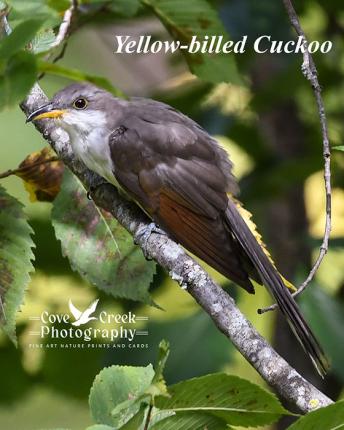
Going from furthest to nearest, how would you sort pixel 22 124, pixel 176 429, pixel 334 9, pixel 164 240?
pixel 22 124
pixel 334 9
pixel 164 240
pixel 176 429

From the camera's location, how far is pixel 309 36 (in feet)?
16.9

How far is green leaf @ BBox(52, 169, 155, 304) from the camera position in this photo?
266cm

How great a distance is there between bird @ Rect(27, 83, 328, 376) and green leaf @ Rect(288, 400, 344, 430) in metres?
1.27

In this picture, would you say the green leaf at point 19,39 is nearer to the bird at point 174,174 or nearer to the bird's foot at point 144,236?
the bird's foot at point 144,236

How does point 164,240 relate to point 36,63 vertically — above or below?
below

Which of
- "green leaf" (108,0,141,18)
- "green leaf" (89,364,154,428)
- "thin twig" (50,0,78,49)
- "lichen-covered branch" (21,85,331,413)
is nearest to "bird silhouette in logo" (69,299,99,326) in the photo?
"lichen-covered branch" (21,85,331,413)

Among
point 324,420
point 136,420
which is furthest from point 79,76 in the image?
point 324,420

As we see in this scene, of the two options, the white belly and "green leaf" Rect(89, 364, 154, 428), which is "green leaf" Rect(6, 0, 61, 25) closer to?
"green leaf" Rect(89, 364, 154, 428)

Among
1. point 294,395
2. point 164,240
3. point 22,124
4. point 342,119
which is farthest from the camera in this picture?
point 22,124

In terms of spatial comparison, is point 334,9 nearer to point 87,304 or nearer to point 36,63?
point 87,304

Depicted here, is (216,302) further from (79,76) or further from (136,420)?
(79,76)

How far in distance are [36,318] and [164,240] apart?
1.96 m

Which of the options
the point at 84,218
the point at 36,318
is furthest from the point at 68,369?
the point at 84,218

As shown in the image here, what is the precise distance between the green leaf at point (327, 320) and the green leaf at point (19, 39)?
271 cm
